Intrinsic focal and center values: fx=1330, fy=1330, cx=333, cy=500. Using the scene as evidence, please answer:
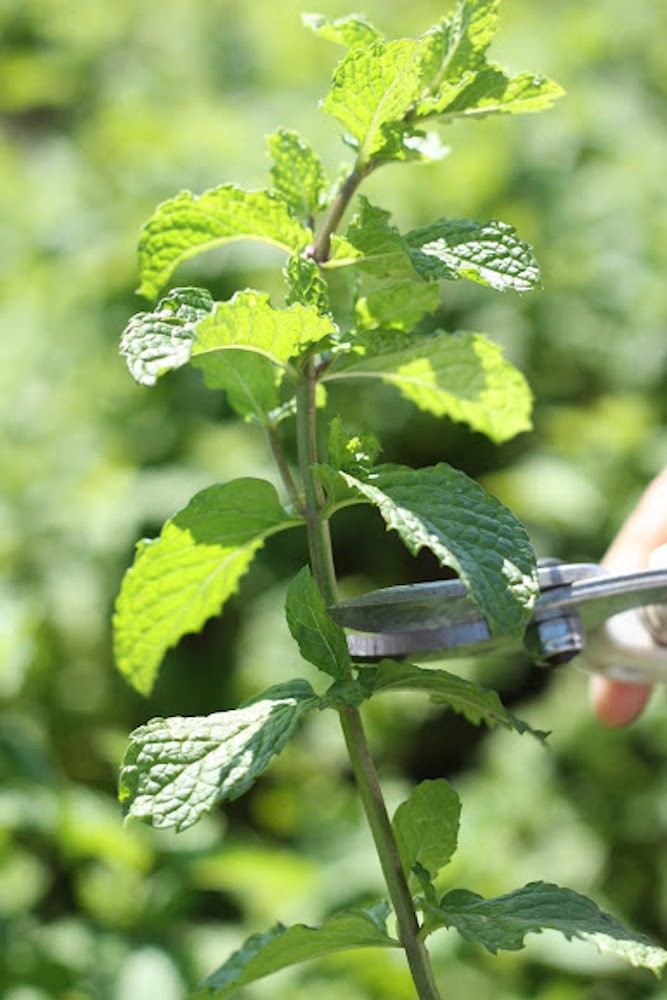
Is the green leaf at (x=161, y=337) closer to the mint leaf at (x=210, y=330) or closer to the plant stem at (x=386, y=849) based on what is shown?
the mint leaf at (x=210, y=330)

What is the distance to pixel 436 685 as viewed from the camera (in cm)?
64

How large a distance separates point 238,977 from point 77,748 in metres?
1.44

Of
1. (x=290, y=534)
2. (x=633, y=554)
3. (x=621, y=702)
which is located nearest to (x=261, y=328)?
(x=633, y=554)

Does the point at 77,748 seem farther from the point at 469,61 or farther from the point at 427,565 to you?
the point at 469,61

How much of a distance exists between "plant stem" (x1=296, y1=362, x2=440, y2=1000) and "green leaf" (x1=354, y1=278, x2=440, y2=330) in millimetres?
51

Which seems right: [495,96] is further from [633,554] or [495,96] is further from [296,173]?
[633,554]

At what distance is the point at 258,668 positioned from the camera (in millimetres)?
1997

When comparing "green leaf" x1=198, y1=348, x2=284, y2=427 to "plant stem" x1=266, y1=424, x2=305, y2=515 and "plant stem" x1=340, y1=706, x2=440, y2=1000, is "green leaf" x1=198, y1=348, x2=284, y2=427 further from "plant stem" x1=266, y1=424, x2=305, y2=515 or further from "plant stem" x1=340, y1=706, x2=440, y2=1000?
"plant stem" x1=340, y1=706, x2=440, y2=1000

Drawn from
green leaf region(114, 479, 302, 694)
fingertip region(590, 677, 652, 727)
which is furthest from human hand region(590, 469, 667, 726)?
green leaf region(114, 479, 302, 694)

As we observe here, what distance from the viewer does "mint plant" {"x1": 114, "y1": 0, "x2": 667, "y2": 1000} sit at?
0.59 m

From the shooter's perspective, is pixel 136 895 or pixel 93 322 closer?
pixel 136 895

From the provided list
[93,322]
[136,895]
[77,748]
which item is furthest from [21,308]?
[136,895]

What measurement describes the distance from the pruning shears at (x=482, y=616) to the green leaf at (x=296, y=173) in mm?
211

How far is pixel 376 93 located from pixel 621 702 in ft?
2.66
